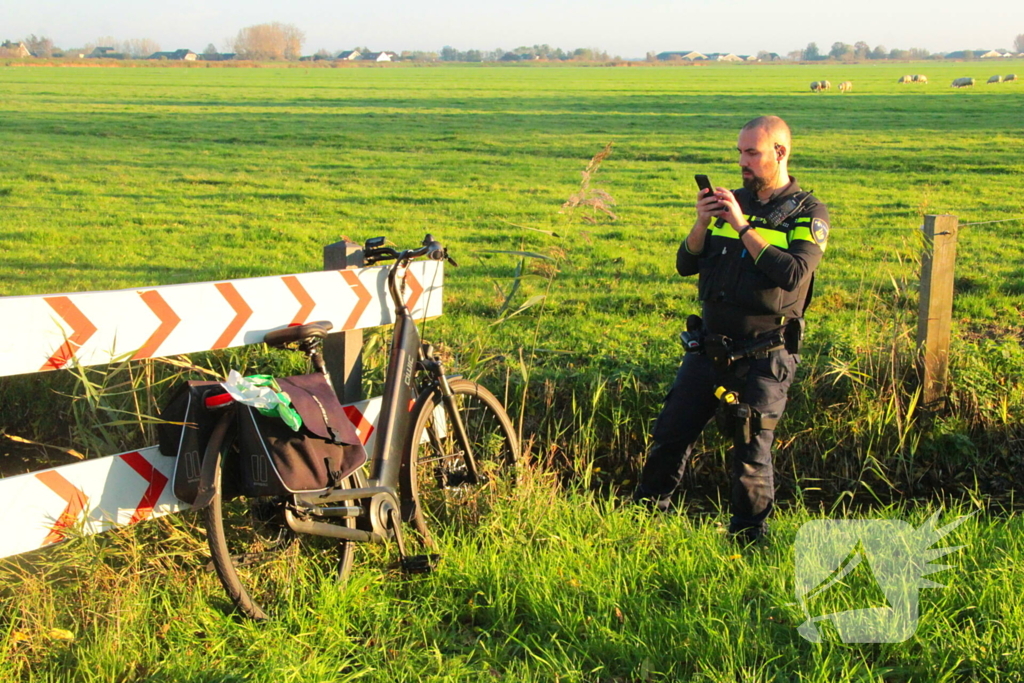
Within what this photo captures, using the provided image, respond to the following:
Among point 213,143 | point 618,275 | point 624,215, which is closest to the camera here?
point 618,275

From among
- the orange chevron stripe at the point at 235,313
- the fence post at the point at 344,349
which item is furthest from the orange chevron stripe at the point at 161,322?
the fence post at the point at 344,349

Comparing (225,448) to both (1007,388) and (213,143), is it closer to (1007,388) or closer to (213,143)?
(1007,388)

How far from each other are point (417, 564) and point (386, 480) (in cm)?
47

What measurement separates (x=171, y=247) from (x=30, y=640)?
8378 mm

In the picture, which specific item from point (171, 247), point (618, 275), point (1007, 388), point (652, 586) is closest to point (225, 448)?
point (652, 586)

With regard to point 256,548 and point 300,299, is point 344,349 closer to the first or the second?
point 300,299

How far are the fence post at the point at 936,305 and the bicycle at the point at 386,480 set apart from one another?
289 centimetres

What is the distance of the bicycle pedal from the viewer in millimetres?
3738

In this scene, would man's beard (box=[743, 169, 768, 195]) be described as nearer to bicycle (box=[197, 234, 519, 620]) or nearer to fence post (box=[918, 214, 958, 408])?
bicycle (box=[197, 234, 519, 620])

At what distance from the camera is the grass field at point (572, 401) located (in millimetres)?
3199

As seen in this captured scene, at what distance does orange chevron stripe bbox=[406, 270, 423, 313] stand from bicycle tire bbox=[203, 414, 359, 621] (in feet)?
3.44

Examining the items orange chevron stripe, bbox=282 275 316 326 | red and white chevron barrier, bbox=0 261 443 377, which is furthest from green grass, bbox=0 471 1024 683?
orange chevron stripe, bbox=282 275 316 326

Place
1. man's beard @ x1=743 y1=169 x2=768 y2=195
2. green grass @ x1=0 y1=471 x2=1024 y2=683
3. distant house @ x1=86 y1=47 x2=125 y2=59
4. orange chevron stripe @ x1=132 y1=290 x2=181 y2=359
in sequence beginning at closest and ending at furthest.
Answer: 1. green grass @ x1=0 y1=471 x2=1024 y2=683
2. orange chevron stripe @ x1=132 y1=290 x2=181 y2=359
3. man's beard @ x1=743 y1=169 x2=768 y2=195
4. distant house @ x1=86 y1=47 x2=125 y2=59

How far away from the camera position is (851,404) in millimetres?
5949
